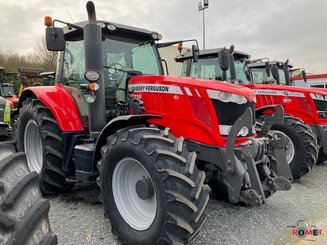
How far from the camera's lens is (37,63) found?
23.3 m

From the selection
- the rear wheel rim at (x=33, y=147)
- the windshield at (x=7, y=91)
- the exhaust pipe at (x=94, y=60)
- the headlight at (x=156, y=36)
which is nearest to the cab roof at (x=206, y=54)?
the headlight at (x=156, y=36)

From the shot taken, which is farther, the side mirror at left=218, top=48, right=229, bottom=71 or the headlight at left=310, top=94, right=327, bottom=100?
the headlight at left=310, top=94, right=327, bottom=100

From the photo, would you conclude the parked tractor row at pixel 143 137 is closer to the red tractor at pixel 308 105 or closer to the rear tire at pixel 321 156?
the red tractor at pixel 308 105

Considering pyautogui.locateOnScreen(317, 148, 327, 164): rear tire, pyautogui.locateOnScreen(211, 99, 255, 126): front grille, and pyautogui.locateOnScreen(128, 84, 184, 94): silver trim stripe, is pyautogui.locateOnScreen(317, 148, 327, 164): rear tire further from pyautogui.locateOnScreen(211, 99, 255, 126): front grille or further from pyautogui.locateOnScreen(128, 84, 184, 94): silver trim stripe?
pyautogui.locateOnScreen(128, 84, 184, 94): silver trim stripe

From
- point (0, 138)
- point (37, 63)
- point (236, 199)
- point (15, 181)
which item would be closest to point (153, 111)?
point (236, 199)

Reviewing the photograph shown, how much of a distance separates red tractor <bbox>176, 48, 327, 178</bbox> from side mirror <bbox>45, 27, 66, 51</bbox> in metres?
2.23

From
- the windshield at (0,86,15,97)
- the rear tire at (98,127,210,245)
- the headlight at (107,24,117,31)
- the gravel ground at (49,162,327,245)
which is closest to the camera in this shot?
the rear tire at (98,127,210,245)

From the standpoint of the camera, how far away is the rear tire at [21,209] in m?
1.52

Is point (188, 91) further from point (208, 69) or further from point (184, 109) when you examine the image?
point (208, 69)

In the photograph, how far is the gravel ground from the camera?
10.4ft

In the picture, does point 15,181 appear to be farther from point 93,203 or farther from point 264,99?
point 264,99

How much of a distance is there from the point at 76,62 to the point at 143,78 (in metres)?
1.07
